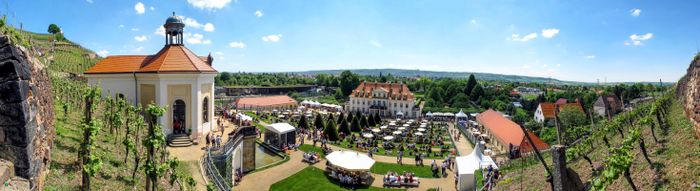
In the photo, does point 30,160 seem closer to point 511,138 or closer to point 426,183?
point 426,183

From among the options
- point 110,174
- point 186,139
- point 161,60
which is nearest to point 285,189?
point 186,139

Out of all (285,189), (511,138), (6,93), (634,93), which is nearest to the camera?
(6,93)

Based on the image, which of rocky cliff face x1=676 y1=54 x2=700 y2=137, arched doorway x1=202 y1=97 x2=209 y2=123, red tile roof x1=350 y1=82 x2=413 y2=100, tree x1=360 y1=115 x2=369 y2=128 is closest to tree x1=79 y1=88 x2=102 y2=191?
arched doorway x1=202 y1=97 x2=209 y2=123

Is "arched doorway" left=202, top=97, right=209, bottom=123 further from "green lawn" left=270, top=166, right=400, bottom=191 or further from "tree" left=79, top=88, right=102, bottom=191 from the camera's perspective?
"tree" left=79, top=88, right=102, bottom=191

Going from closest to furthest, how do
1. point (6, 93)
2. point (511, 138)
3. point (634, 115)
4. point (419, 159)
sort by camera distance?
point (6, 93) < point (634, 115) < point (419, 159) < point (511, 138)

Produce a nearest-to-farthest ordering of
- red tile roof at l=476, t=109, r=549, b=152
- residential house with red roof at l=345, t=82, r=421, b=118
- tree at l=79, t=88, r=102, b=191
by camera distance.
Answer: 1. tree at l=79, t=88, r=102, b=191
2. red tile roof at l=476, t=109, r=549, b=152
3. residential house with red roof at l=345, t=82, r=421, b=118

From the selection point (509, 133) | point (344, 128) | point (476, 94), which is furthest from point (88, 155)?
point (476, 94)
